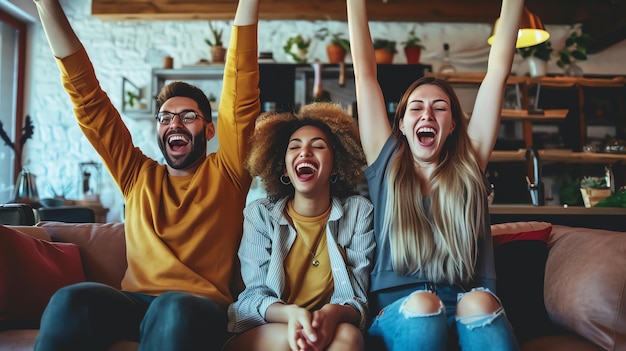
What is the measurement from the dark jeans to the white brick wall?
3.72 m

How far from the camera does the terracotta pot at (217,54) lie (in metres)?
4.61

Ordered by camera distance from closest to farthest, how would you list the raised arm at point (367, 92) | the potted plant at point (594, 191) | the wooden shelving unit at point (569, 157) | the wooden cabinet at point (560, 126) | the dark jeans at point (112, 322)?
the dark jeans at point (112, 322)
the raised arm at point (367, 92)
the potted plant at point (594, 191)
the wooden shelving unit at point (569, 157)
the wooden cabinet at point (560, 126)

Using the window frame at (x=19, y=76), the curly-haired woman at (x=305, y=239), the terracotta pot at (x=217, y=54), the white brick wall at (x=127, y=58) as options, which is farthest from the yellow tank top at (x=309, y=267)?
the window frame at (x=19, y=76)

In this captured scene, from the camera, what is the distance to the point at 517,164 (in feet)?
15.7

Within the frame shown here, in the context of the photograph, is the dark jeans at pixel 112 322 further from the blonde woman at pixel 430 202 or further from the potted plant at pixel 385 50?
the potted plant at pixel 385 50

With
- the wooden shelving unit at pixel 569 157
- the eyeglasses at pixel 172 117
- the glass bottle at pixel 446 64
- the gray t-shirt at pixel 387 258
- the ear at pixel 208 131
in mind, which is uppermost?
the glass bottle at pixel 446 64

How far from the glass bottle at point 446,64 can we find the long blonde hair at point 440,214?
328 cm

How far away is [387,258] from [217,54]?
3.64 meters

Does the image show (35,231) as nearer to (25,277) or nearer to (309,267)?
(25,277)

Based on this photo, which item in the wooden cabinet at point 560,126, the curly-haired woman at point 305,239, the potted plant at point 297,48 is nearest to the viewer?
the curly-haired woman at point 305,239

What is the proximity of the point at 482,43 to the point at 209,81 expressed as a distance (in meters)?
2.78

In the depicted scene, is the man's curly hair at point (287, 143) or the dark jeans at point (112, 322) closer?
the dark jeans at point (112, 322)

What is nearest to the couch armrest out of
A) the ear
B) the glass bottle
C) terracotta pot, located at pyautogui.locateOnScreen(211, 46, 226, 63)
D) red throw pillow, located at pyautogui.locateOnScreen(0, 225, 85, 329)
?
red throw pillow, located at pyautogui.locateOnScreen(0, 225, 85, 329)

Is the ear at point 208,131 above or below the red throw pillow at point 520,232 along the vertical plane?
above
